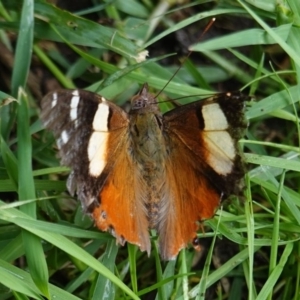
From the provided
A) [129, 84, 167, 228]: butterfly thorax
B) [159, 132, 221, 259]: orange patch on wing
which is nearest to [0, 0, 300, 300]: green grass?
[159, 132, 221, 259]: orange patch on wing

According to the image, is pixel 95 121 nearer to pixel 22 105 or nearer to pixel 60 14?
pixel 22 105

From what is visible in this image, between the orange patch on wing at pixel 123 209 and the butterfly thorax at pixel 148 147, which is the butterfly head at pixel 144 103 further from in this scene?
the orange patch on wing at pixel 123 209

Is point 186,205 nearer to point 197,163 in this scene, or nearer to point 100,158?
point 197,163

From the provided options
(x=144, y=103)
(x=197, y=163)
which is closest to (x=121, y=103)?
(x=144, y=103)

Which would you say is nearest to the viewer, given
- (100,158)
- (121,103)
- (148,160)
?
(100,158)

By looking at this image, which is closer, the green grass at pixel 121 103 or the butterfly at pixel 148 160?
the butterfly at pixel 148 160

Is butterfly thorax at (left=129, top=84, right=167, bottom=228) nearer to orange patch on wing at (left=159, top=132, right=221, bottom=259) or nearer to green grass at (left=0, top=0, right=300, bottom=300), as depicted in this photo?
orange patch on wing at (left=159, top=132, right=221, bottom=259)

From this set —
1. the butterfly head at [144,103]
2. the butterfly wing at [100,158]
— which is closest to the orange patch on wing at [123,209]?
the butterfly wing at [100,158]

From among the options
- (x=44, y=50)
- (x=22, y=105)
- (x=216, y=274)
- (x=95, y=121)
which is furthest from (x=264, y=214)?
(x=44, y=50)
